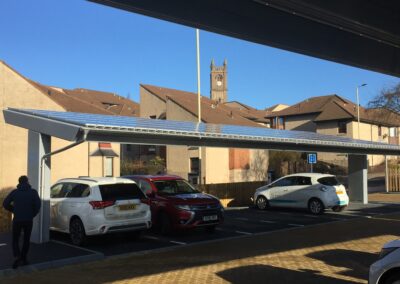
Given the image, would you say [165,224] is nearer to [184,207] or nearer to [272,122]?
[184,207]

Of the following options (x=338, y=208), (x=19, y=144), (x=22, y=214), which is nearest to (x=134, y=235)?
(x=22, y=214)

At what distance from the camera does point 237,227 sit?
15.9m

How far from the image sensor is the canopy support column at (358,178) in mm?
24422

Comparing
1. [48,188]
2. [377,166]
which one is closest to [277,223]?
[48,188]

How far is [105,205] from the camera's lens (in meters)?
11.8

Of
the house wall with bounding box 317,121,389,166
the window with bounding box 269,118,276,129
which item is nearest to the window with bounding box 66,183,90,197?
the house wall with bounding box 317,121,389,166

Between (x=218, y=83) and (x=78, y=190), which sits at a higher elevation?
(x=218, y=83)

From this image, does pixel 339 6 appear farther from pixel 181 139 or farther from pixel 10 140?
pixel 10 140

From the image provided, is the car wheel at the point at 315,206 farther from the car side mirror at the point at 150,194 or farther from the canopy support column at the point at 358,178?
the car side mirror at the point at 150,194

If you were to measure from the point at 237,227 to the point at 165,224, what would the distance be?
9.63ft

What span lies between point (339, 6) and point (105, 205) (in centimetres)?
679

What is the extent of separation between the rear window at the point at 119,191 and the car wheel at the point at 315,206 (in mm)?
9358

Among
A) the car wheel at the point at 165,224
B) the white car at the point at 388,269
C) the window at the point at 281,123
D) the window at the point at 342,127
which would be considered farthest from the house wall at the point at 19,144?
the window at the point at 281,123

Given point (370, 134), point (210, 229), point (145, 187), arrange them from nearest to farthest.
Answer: point (210, 229), point (145, 187), point (370, 134)
